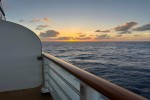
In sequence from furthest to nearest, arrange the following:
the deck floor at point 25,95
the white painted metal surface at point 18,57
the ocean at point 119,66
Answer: the ocean at point 119,66 < the white painted metal surface at point 18,57 < the deck floor at point 25,95

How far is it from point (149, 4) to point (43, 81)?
26.0 meters

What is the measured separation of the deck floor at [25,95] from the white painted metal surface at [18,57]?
90 mm

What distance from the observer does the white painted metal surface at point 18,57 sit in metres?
2.83

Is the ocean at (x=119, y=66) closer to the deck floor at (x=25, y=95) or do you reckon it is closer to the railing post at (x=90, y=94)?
the deck floor at (x=25, y=95)

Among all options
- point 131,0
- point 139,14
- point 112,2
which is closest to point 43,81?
point 112,2

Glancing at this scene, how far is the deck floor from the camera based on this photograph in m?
2.70

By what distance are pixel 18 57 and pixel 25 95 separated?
623mm

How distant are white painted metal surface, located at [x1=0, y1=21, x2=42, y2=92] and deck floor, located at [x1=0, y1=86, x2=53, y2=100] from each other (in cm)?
9

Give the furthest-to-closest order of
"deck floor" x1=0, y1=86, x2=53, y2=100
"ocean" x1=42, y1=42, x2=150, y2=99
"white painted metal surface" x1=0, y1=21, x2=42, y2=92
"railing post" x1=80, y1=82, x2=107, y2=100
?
"ocean" x1=42, y1=42, x2=150, y2=99 < "white painted metal surface" x1=0, y1=21, x2=42, y2=92 < "deck floor" x1=0, y1=86, x2=53, y2=100 < "railing post" x1=80, y1=82, x2=107, y2=100

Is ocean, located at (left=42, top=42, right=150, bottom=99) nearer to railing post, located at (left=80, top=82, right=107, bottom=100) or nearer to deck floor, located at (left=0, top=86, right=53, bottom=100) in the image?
deck floor, located at (left=0, top=86, right=53, bottom=100)

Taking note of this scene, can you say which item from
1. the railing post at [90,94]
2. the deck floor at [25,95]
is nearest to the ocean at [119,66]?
the deck floor at [25,95]

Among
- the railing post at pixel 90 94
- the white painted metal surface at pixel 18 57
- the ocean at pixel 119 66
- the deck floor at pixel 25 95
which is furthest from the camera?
the ocean at pixel 119 66

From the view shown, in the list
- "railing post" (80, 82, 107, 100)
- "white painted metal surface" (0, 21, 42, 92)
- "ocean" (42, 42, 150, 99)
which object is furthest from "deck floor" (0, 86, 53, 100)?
"ocean" (42, 42, 150, 99)

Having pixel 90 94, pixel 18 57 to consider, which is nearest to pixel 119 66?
pixel 18 57
